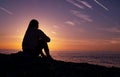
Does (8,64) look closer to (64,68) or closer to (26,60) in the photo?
(26,60)

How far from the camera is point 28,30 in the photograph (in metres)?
13.5

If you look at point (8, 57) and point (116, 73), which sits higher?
point (8, 57)

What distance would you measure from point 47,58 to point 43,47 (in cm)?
67

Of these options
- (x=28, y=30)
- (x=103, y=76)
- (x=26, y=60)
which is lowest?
(x=103, y=76)

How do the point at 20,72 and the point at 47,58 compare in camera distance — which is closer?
the point at 20,72

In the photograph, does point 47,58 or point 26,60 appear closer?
point 26,60

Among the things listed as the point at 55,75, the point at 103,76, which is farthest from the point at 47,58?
the point at 103,76

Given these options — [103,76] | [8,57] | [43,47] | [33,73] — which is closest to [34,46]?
[43,47]

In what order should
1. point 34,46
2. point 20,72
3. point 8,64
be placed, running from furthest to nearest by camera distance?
point 34,46
point 8,64
point 20,72

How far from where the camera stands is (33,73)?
446 inches

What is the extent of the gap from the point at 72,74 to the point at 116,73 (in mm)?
2492

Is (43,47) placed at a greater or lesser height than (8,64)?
greater

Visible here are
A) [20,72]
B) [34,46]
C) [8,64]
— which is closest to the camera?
[20,72]

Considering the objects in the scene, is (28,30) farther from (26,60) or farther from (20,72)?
(20,72)
